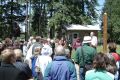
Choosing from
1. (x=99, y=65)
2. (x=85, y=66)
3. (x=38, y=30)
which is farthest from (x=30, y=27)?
(x=99, y=65)

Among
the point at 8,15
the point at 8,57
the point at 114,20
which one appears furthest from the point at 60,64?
the point at 114,20

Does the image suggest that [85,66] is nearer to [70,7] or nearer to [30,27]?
[70,7]

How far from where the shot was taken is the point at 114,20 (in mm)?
94875

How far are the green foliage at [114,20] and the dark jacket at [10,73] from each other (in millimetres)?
85118

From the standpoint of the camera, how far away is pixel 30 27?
225 feet

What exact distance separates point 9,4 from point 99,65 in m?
58.8

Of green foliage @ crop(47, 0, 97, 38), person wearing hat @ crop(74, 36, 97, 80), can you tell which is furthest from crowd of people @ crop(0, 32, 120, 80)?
green foliage @ crop(47, 0, 97, 38)

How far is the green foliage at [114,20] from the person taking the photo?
93125mm

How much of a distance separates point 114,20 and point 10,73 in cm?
8864

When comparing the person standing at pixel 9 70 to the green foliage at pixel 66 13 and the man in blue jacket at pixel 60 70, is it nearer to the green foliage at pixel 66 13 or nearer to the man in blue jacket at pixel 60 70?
the man in blue jacket at pixel 60 70

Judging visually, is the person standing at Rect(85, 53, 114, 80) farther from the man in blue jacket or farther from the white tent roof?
the white tent roof

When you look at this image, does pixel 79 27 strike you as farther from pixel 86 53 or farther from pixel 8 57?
pixel 8 57

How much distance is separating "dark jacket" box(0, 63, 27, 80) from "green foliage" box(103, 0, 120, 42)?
85.1 m

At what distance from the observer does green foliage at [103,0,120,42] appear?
9312 cm
